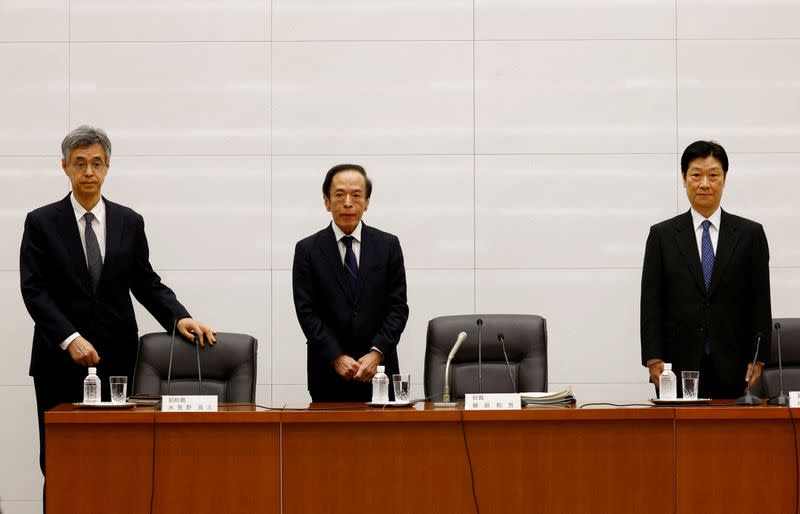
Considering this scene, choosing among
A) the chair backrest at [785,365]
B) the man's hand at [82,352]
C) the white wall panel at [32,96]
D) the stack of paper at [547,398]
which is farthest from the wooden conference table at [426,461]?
the white wall panel at [32,96]

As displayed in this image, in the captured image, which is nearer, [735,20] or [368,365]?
[368,365]

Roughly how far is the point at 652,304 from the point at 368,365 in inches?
46.4

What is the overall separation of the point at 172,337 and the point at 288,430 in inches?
37.5

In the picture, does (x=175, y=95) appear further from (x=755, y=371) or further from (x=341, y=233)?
(x=755, y=371)

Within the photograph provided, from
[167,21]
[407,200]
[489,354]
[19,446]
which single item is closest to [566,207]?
[407,200]

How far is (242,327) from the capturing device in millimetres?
5031

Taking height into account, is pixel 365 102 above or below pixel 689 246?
above

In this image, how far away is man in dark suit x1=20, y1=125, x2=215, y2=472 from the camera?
3.79 m

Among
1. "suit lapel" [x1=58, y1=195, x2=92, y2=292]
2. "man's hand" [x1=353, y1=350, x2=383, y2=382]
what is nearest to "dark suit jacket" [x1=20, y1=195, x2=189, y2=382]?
"suit lapel" [x1=58, y1=195, x2=92, y2=292]

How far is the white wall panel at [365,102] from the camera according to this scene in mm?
5039

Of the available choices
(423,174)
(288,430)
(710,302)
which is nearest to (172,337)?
(288,430)

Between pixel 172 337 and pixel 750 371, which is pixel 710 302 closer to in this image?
pixel 750 371

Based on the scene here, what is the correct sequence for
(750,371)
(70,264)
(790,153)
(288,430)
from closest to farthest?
(288,430), (750,371), (70,264), (790,153)

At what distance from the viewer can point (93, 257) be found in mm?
3877
